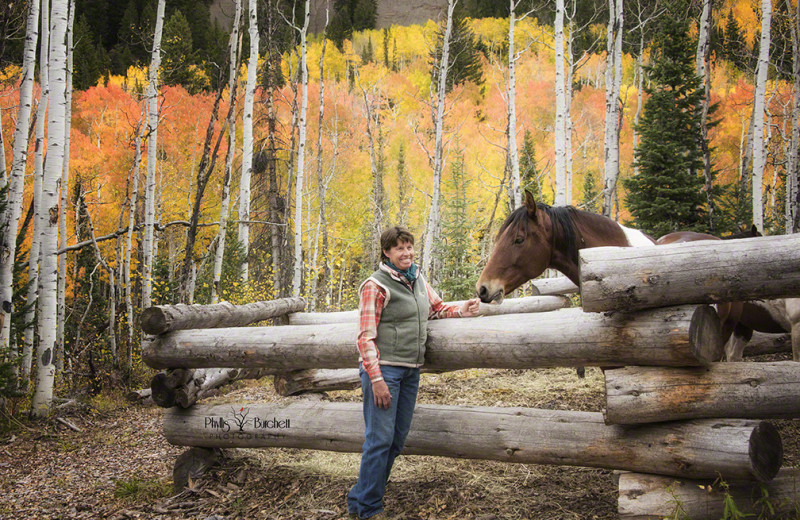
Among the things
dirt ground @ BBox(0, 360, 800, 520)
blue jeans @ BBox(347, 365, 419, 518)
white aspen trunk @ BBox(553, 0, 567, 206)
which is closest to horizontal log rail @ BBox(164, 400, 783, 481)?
dirt ground @ BBox(0, 360, 800, 520)

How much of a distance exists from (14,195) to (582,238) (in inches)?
308

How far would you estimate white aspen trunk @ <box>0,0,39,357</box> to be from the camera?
725 centimetres

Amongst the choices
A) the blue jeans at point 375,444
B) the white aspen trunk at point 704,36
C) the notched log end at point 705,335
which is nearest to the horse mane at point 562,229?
the notched log end at point 705,335

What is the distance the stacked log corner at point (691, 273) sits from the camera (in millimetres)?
2852

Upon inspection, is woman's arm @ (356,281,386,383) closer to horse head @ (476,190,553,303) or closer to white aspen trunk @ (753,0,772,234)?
horse head @ (476,190,553,303)

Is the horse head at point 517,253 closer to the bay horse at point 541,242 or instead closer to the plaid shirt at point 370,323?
the bay horse at point 541,242

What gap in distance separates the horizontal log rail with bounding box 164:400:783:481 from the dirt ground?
1.02 ft

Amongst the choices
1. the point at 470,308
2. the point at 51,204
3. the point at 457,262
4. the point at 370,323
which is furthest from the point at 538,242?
the point at 457,262

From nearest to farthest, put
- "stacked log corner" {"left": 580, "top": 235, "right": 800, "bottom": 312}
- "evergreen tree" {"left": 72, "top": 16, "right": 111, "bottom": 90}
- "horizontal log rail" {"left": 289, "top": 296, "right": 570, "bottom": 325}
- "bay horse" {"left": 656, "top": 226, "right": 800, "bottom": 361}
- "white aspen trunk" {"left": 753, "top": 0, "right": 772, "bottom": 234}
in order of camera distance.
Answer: "stacked log corner" {"left": 580, "top": 235, "right": 800, "bottom": 312}
"bay horse" {"left": 656, "top": 226, "right": 800, "bottom": 361}
"horizontal log rail" {"left": 289, "top": 296, "right": 570, "bottom": 325}
"white aspen trunk" {"left": 753, "top": 0, "right": 772, "bottom": 234}
"evergreen tree" {"left": 72, "top": 16, "right": 111, "bottom": 90}

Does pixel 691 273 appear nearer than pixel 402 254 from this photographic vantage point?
Yes

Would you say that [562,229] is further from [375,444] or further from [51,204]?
[51,204]

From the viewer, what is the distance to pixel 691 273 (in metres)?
2.98

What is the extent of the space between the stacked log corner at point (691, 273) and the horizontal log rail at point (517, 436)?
91 cm

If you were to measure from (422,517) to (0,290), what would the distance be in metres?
6.81
